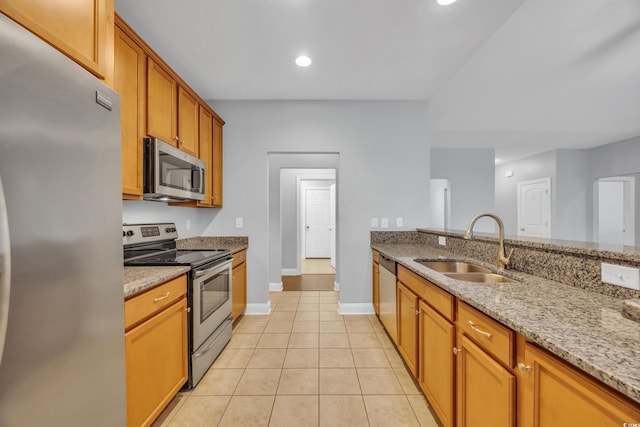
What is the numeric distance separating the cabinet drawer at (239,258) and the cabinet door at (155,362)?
1.08m

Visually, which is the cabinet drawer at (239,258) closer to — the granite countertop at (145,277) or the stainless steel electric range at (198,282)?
the stainless steel electric range at (198,282)

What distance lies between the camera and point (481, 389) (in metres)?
1.10

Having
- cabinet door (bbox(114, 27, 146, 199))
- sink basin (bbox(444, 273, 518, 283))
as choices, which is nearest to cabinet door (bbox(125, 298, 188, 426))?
cabinet door (bbox(114, 27, 146, 199))

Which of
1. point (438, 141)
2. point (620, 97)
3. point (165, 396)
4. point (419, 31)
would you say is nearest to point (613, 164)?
point (620, 97)

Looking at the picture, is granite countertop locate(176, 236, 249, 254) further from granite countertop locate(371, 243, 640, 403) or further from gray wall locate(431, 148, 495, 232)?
gray wall locate(431, 148, 495, 232)

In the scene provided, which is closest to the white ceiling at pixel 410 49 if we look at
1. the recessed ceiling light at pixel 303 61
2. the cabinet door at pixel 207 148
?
the recessed ceiling light at pixel 303 61

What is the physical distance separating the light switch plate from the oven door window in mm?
2219

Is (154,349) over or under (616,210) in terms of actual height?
under

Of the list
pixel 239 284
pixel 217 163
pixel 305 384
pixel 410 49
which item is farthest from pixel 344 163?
pixel 305 384

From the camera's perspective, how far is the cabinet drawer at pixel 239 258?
2.87m

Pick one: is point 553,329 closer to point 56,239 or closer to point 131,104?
point 56,239

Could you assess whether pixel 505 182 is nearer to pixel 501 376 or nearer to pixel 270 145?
pixel 270 145

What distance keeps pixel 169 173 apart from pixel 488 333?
7.12 feet

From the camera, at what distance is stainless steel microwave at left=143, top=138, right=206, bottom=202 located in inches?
71.3
